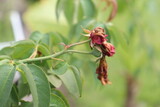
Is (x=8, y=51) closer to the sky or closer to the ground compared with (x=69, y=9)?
closer to the ground

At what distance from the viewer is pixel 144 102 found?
8.43 feet

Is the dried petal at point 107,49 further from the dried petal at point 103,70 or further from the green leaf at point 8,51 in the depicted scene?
the green leaf at point 8,51

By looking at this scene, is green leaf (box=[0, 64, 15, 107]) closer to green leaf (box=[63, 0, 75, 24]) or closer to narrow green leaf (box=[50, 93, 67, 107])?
narrow green leaf (box=[50, 93, 67, 107])

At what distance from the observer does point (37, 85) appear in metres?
0.43

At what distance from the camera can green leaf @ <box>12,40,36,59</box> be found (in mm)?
485

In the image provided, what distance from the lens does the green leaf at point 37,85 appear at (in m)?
0.42

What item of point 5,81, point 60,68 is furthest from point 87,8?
point 5,81

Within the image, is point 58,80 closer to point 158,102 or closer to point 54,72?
point 54,72

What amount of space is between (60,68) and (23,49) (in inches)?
2.5

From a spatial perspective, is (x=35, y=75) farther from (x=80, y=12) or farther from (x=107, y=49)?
(x=80, y=12)


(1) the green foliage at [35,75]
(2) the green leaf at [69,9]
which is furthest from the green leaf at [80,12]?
(1) the green foliage at [35,75]

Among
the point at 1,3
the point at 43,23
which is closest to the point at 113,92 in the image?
the point at 43,23

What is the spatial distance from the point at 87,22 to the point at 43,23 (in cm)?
187

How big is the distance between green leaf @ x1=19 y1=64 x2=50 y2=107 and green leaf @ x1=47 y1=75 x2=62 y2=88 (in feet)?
0.20
